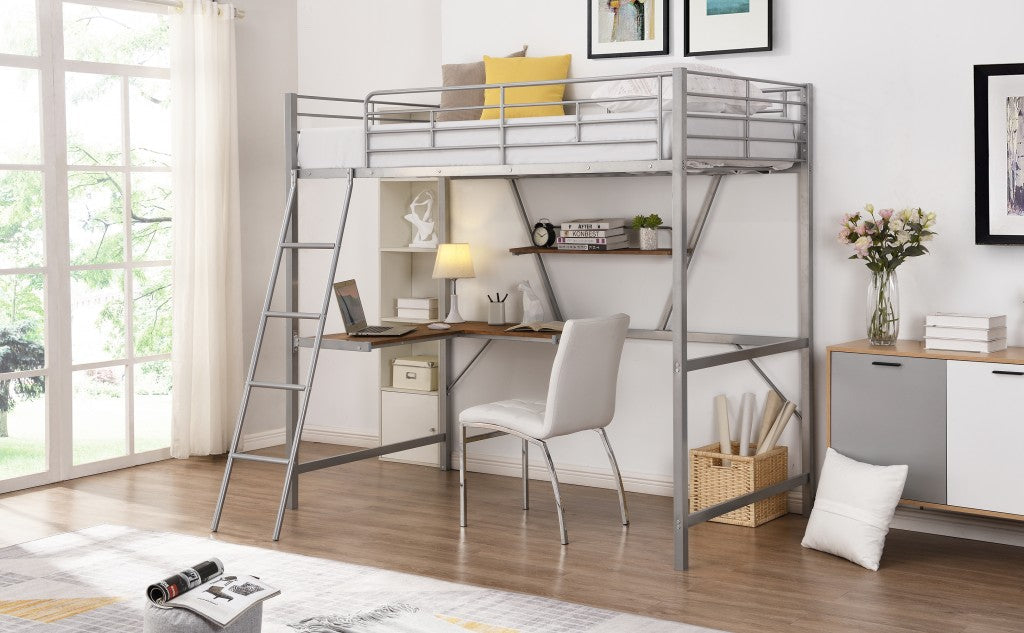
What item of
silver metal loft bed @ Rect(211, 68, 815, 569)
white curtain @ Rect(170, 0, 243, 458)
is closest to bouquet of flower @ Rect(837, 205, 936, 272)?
silver metal loft bed @ Rect(211, 68, 815, 569)

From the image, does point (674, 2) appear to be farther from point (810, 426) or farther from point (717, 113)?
point (810, 426)

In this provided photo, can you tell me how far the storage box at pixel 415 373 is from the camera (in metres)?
5.83

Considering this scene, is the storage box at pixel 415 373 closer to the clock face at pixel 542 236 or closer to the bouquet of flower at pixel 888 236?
the clock face at pixel 542 236

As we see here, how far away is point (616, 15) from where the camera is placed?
16.9 feet

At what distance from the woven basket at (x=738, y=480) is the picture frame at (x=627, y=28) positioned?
1.74 metres

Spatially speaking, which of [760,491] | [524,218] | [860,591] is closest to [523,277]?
[524,218]

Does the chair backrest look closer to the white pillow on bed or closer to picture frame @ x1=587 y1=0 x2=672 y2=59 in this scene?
the white pillow on bed

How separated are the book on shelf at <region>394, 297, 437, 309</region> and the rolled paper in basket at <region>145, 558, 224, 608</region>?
111 inches

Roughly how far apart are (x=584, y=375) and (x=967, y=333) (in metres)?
1.36

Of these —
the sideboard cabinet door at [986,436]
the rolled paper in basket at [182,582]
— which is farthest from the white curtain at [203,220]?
Answer: the sideboard cabinet door at [986,436]

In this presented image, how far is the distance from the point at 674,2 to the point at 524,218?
1167mm

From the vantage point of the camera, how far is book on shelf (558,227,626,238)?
5.02 m

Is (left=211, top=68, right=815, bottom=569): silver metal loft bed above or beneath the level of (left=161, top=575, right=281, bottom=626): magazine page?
above

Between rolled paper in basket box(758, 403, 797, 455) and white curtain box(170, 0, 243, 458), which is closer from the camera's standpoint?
rolled paper in basket box(758, 403, 797, 455)
